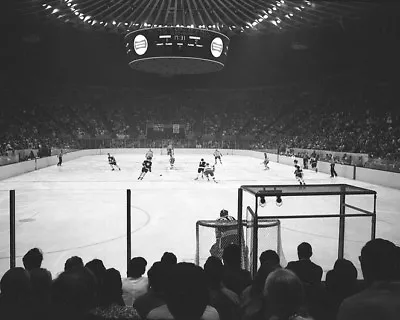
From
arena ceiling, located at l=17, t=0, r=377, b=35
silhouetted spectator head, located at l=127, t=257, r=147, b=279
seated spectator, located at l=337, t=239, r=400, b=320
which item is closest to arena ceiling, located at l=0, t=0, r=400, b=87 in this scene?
arena ceiling, located at l=17, t=0, r=377, b=35

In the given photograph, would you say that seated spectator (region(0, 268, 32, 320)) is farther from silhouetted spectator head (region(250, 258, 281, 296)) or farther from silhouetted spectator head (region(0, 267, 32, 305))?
silhouetted spectator head (region(250, 258, 281, 296))

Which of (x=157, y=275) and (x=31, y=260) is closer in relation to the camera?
(x=157, y=275)

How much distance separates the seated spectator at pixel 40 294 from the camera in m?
2.09

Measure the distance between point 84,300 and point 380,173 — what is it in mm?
16139

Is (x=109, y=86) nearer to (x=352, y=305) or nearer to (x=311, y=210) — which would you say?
(x=311, y=210)

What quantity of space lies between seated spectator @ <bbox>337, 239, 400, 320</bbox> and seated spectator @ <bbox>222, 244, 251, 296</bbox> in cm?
131

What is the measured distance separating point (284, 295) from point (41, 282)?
1587 mm

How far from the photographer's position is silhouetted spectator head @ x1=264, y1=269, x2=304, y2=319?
1.92m

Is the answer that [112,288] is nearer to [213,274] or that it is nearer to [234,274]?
A: [213,274]

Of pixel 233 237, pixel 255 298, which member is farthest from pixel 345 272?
pixel 233 237

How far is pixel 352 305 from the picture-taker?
5.45ft

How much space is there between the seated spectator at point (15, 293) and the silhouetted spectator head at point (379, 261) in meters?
1.74

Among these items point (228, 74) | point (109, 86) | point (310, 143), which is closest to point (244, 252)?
point (310, 143)

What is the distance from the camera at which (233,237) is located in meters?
4.98
